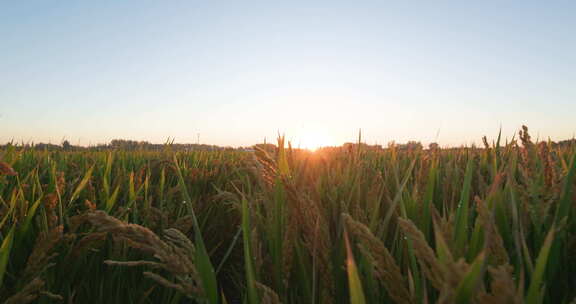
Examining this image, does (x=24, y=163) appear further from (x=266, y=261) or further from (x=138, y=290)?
(x=266, y=261)

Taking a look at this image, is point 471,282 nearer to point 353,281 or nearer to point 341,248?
point 353,281

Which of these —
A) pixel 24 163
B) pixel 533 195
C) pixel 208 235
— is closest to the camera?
pixel 533 195

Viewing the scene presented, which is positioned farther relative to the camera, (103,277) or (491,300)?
(103,277)

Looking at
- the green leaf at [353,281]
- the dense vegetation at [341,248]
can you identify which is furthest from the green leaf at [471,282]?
the green leaf at [353,281]

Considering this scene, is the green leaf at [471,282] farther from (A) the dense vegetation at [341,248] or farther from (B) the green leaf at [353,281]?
(B) the green leaf at [353,281]

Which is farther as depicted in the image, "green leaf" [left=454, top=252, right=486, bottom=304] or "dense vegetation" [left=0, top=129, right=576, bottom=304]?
"dense vegetation" [left=0, top=129, right=576, bottom=304]

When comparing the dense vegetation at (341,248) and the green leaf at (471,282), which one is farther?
the dense vegetation at (341,248)

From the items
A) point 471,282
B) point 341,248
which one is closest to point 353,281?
point 471,282

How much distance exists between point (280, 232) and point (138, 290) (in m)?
0.72

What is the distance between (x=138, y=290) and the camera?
151cm

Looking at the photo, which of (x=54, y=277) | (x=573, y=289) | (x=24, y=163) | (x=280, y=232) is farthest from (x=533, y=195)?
(x=24, y=163)

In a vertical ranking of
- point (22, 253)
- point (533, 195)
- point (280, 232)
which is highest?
point (533, 195)

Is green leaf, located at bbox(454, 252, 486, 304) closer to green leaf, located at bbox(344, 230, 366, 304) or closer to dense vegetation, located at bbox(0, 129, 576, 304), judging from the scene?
dense vegetation, located at bbox(0, 129, 576, 304)

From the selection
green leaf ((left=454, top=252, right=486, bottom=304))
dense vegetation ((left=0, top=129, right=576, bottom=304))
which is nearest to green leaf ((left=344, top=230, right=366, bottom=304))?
dense vegetation ((left=0, top=129, right=576, bottom=304))
